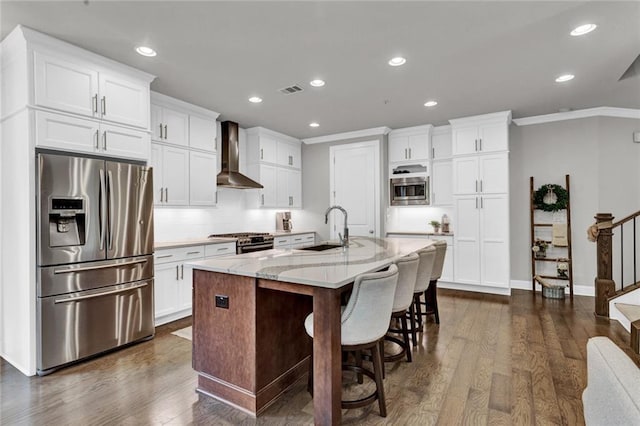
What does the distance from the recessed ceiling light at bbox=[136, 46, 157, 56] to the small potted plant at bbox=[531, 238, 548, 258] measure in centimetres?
544

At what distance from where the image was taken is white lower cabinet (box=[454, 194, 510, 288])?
4.88 metres

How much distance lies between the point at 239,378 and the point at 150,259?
70.9 inches

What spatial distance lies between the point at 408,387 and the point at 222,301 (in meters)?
1.47

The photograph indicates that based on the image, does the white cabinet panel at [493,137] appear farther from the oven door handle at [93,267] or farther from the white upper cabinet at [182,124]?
the oven door handle at [93,267]

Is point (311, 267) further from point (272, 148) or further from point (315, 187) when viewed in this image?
point (315, 187)

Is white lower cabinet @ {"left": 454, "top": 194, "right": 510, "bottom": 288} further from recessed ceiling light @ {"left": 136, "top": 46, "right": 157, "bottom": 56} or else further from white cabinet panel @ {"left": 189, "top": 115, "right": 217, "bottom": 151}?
recessed ceiling light @ {"left": 136, "top": 46, "right": 157, "bottom": 56}

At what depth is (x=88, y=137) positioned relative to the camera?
115 inches

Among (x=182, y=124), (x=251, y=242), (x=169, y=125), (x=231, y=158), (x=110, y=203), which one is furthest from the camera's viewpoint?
(x=231, y=158)

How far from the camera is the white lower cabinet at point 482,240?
4.88 metres

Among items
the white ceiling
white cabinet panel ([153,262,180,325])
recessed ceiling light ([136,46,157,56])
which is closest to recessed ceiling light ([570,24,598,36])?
the white ceiling

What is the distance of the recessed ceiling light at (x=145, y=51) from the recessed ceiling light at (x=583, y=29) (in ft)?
11.6

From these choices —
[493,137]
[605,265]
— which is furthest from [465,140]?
[605,265]

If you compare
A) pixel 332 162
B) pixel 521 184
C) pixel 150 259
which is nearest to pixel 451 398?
pixel 150 259

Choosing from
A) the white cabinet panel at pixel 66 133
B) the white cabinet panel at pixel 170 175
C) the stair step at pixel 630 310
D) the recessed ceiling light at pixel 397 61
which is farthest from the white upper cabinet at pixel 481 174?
the white cabinet panel at pixel 66 133
